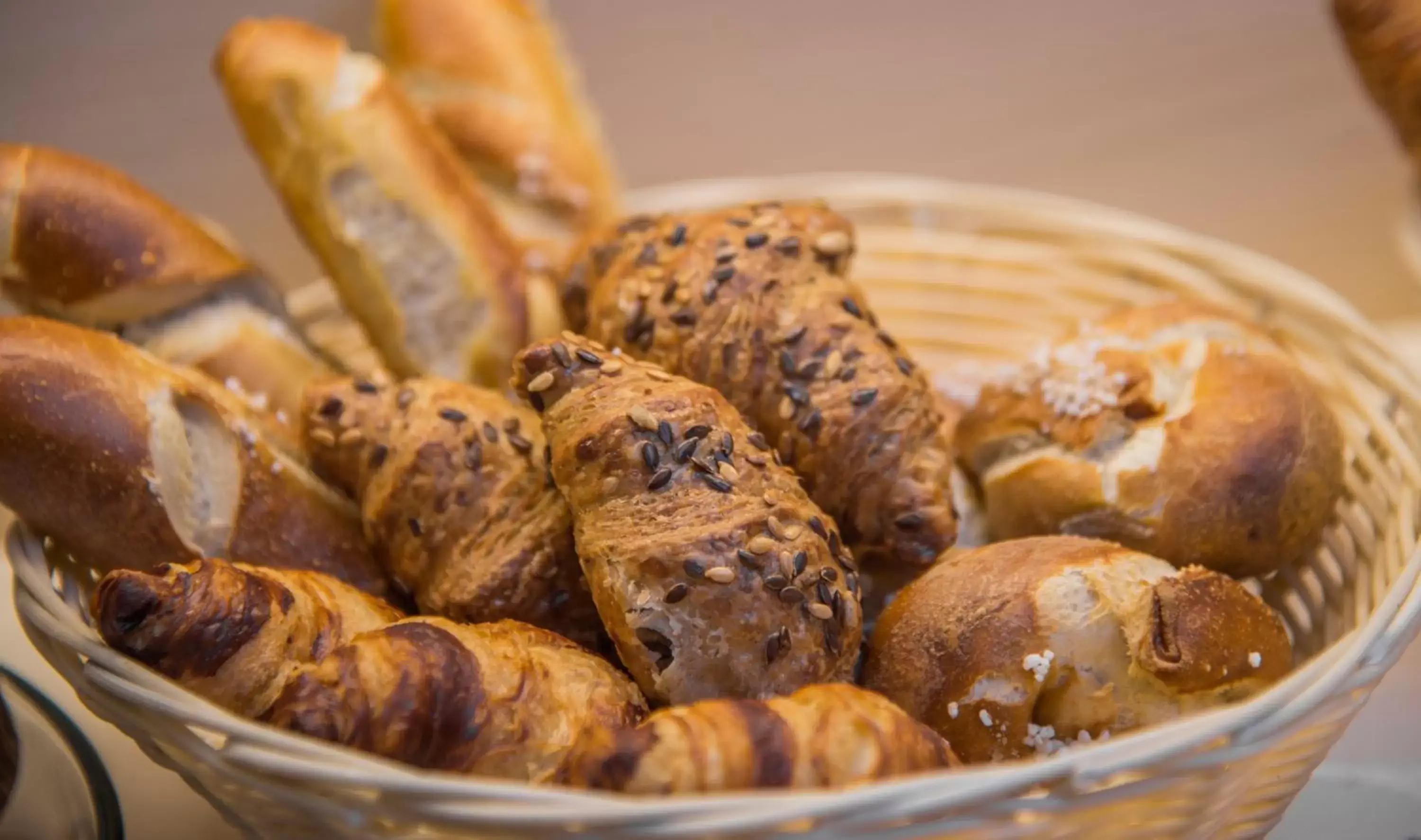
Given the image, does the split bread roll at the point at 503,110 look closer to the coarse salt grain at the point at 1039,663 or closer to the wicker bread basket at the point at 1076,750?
the wicker bread basket at the point at 1076,750

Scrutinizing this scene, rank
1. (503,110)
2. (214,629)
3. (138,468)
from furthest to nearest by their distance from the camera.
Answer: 1. (503,110)
2. (138,468)
3. (214,629)

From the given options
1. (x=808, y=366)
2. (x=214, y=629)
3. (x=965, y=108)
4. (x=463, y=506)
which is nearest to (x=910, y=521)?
(x=808, y=366)

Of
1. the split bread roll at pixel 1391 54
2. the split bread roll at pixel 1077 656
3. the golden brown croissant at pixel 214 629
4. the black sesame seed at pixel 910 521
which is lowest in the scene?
the split bread roll at pixel 1077 656

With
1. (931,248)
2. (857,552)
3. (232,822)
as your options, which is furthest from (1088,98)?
(232,822)

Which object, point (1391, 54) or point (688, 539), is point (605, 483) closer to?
point (688, 539)

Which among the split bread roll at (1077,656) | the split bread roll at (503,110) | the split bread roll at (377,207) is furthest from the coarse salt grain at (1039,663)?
the split bread roll at (503,110)

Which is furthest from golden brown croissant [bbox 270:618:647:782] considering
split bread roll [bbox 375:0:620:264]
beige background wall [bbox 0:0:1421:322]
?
beige background wall [bbox 0:0:1421:322]
